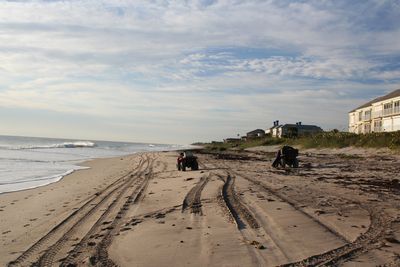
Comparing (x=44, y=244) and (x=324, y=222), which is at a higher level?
(x=324, y=222)

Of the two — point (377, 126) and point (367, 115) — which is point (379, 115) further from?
point (367, 115)

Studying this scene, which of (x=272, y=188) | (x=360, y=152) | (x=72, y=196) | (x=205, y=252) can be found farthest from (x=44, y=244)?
(x=360, y=152)

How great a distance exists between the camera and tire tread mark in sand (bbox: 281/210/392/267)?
5578 mm

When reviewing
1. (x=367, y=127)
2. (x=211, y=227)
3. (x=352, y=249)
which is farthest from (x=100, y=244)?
(x=367, y=127)

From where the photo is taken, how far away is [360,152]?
115 feet

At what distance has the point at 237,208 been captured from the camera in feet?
31.2

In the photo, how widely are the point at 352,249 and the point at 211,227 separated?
272 cm

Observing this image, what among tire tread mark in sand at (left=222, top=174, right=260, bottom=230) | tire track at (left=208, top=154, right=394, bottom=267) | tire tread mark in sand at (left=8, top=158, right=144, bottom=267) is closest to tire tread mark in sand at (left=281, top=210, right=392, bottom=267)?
tire track at (left=208, top=154, right=394, bottom=267)

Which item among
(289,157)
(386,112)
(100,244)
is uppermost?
(386,112)

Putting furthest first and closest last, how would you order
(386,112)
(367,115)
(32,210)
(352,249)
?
1. (367,115)
2. (386,112)
3. (32,210)
4. (352,249)

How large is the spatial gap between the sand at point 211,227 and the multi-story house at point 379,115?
45570mm

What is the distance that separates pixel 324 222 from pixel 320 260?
2.36 m

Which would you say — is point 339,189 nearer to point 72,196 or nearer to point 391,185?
point 391,185

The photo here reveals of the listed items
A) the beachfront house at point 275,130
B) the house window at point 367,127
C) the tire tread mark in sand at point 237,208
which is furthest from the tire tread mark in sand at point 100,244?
the beachfront house at point 275,130
